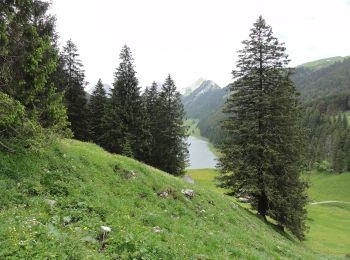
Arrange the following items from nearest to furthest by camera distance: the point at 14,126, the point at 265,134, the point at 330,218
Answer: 1. the point at 14,126
2. the point at 265,134
3. the point at 330,218

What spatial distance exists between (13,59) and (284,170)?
21047 millimetres

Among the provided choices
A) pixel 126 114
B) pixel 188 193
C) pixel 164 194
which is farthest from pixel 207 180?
pixel 164 194

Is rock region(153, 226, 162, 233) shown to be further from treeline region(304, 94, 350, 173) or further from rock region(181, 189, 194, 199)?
treeline region(304, 94, 350, 173)

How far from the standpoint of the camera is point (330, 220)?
58719 millimetres

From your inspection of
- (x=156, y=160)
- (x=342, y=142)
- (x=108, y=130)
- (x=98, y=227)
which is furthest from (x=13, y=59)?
(x=342, y=142)

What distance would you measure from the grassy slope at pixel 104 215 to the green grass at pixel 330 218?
18784 millimetres

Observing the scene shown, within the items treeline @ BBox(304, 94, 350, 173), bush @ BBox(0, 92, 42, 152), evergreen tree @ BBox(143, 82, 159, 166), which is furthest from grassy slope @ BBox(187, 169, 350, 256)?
bush @ BBox(0, 92, 42, 152)

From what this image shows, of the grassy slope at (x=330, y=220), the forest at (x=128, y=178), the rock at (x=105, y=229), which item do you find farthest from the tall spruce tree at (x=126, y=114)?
the rock at (x=105, y=229)

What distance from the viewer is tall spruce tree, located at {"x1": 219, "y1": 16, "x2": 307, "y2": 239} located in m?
26.0

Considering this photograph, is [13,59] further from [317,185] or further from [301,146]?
[317,185]

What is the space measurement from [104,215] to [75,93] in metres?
35.1

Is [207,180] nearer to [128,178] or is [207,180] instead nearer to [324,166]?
[324,166]

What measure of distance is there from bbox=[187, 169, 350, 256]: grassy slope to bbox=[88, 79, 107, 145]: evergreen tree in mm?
17937

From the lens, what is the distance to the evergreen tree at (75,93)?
43338 mm
